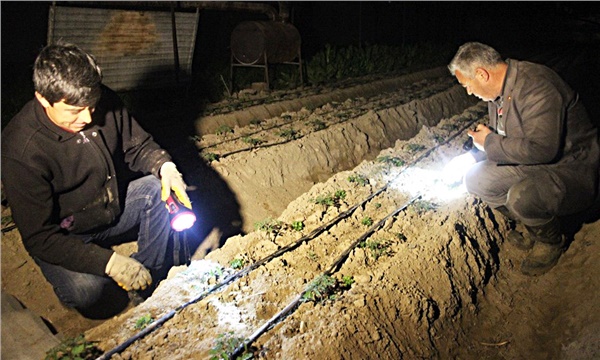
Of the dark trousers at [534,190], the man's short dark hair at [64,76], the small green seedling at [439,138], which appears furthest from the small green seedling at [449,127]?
the man's short dark hair at [64,76]

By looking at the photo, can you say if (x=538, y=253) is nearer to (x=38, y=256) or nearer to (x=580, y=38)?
(x=38, y=256)

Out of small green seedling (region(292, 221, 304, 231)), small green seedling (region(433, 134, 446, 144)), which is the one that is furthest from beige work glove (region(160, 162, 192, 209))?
small green seedling (region(433, 134, 446, 144))

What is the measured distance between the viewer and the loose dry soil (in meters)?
2.93

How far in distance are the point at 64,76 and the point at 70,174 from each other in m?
0.78

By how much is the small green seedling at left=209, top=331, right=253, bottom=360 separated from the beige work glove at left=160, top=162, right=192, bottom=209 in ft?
3.24

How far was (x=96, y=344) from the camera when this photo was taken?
2.72m

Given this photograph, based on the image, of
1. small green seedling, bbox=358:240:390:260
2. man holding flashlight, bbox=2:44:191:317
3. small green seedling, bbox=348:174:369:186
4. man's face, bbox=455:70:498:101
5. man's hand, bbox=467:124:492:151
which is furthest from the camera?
small green seedling, bbox=348:174:369:186

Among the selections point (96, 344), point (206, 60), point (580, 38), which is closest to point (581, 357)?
point (96, 344)

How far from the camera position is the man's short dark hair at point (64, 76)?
2543 mm

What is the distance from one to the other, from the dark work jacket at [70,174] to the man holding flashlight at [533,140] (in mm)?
2725

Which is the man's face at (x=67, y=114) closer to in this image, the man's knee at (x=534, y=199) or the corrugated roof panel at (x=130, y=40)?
the man's knee at (x=534, y=199)

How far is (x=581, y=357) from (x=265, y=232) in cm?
262

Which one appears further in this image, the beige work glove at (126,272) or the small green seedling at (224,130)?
the small green seedling at (224,130)

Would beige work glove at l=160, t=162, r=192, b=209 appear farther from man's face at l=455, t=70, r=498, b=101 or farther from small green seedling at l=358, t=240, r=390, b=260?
man's face at l=455, t=70, r=498, b=101
